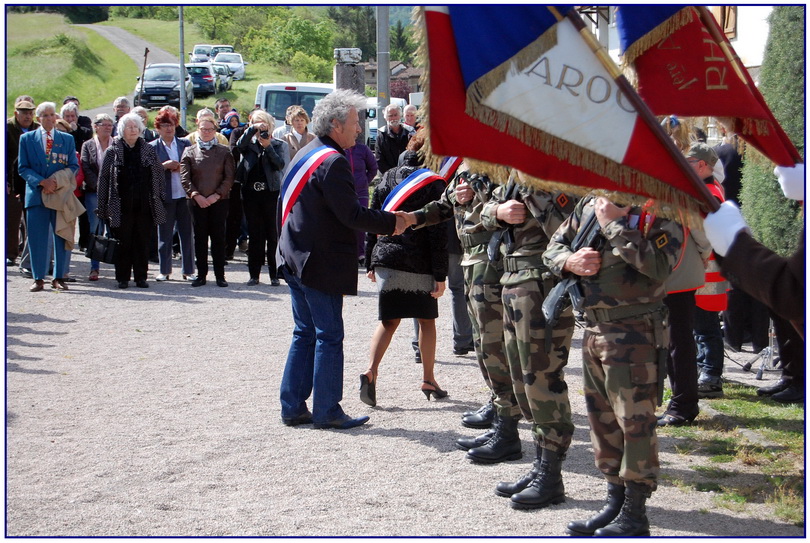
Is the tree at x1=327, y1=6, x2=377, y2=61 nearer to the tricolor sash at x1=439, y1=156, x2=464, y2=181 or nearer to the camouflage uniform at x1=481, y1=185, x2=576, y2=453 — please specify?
the tricolor sash at x1=439, y1=156, x2=464, y2=181

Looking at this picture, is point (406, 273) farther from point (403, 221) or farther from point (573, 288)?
point (573, 288)

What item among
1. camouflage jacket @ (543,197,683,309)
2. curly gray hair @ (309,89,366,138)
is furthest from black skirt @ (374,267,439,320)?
camouflage jacket @ (543,197,683,309)

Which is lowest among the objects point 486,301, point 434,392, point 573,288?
point 434,392

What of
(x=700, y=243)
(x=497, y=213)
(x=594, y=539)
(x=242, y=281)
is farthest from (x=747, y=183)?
(x=242, y=281)

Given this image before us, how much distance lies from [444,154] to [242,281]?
917 cm

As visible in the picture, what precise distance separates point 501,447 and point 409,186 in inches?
76.9

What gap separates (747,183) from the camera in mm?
8117

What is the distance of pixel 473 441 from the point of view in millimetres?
5863

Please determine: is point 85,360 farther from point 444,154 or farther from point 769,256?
point 769,256

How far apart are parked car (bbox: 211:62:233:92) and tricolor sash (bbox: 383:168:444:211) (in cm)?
3726

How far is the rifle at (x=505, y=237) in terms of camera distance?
5.19m

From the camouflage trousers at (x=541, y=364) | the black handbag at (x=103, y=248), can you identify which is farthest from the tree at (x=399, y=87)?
the camouflage trousers at (x=541, y=364)

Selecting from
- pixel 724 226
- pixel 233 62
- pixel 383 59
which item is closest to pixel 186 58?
pixel 233 62

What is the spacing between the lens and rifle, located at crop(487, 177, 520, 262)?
5188 millimetres
